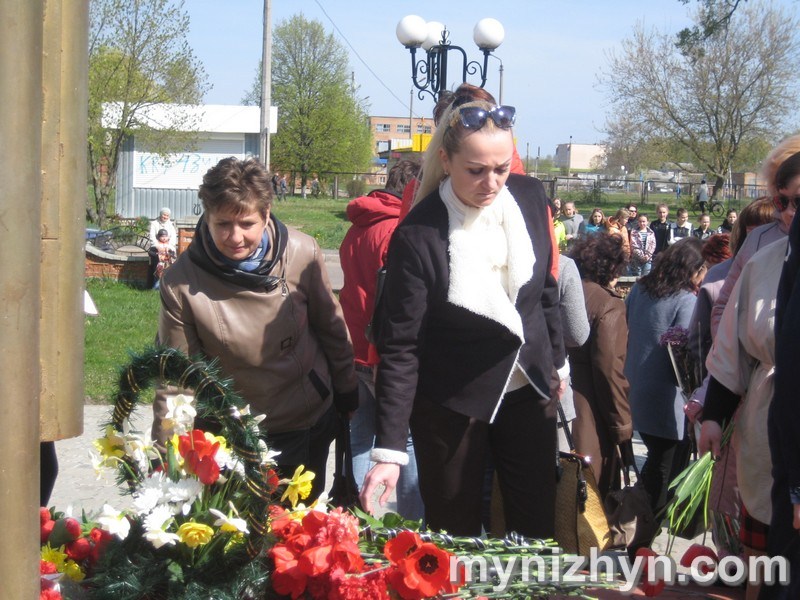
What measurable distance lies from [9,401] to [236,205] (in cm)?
185

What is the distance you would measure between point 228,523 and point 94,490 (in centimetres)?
379

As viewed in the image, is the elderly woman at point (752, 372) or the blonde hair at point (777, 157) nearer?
the elderly woman at point (752, 372)

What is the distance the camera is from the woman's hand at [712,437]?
301cm

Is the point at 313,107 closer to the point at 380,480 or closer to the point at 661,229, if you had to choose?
the point at 661,229

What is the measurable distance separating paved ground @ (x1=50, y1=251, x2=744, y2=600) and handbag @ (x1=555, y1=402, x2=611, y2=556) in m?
0.32

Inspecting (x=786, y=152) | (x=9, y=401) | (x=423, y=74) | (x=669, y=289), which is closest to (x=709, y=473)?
(x=786, y=152)

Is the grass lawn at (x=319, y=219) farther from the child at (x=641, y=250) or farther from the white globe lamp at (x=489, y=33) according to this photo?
the white globe lamp at (x=489, y=33)

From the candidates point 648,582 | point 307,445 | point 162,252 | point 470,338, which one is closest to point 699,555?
point 648,582

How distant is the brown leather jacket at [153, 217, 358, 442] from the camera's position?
318 centimetres

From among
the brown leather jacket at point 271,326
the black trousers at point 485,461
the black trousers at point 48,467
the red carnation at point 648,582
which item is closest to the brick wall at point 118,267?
the black trousers at point 48,467

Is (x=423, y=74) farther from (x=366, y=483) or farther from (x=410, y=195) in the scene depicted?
(x=366, y=483)

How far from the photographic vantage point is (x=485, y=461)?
3021mm

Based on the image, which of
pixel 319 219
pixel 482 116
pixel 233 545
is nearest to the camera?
pixel 233 545

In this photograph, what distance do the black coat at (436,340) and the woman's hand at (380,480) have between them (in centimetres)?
6
